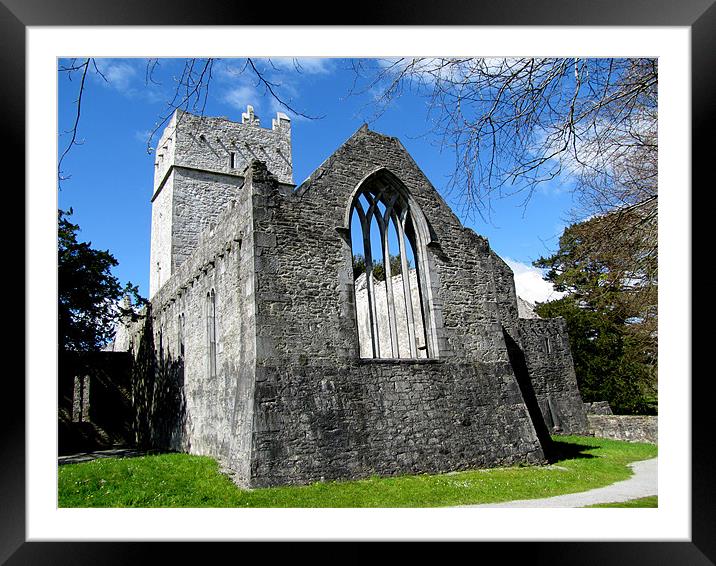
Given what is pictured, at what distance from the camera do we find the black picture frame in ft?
13.6

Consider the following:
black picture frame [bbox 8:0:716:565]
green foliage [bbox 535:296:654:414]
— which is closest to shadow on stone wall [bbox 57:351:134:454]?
black picture frame [bbox 8:0:716:565]

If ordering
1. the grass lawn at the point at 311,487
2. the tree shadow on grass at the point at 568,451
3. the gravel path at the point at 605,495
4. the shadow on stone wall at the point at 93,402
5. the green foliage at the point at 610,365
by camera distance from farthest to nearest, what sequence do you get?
the green foliage at the point at 610,365 < the shadow on stone wall at the point at 93,402 < the tree shadow on grass at the point at 568,451 < the grass lawn at the point at 311,487 < the gravel path at the point at 605,495

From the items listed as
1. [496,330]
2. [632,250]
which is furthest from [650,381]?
[632,250]

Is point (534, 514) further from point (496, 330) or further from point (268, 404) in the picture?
point (496, 330)

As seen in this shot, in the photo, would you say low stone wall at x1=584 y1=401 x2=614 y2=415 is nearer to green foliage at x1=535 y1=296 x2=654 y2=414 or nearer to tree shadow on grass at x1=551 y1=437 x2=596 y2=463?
green foliage at x1=535 y1=296 x2=654 y2=414

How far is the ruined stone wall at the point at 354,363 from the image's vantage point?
8797 millimetres

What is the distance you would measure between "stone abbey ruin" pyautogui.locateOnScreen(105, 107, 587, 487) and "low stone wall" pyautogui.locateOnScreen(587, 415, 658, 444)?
7760mm

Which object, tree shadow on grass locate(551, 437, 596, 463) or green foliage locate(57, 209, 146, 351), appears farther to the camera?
green foliage locate(57, 209, 146, 351)

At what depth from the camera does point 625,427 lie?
17250 mm

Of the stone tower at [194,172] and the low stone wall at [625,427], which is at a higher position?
the stone tower at [194,172]
